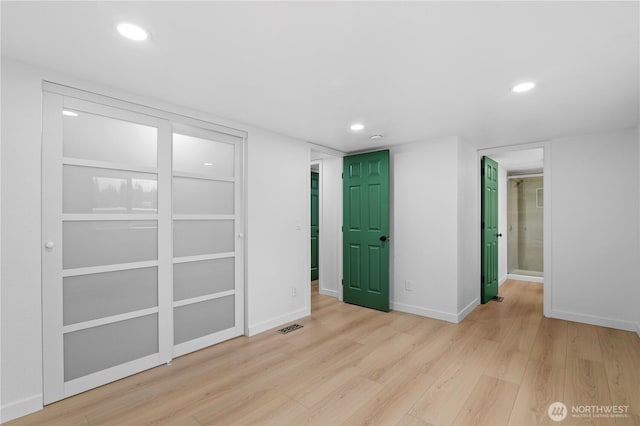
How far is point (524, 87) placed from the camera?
2.35 meters

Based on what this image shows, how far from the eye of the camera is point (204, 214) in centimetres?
309

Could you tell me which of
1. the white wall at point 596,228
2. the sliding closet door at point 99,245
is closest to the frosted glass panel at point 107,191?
the sliding closet door at point 99,245

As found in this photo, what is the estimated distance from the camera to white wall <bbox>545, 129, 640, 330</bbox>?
3518mm

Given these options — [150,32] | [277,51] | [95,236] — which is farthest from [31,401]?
[277,51]

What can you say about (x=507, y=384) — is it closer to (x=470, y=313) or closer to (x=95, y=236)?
(x=470, y=313)

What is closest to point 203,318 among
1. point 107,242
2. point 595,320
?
point 107,242

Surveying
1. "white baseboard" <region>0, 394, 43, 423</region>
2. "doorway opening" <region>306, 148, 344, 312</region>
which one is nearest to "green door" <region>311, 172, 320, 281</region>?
"doorway opening" <region>306, 148, 344, 312</region>

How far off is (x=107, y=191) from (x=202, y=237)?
0.91 metres

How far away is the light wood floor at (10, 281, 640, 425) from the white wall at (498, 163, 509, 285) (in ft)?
8.04

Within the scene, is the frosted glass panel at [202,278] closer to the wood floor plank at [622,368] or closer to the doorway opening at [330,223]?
the doorway opening at [330,223]

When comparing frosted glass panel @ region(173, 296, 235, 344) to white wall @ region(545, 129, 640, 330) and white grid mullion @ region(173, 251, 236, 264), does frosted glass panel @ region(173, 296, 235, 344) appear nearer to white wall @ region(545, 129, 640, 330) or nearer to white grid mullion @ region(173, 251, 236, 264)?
white grid mullion @ region(173, 251, 236, 264)

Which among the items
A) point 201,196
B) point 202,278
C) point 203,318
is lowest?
point 203,318

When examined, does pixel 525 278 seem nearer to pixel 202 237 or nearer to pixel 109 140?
pixel 202 237

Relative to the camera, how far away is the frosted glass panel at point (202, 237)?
289cm
